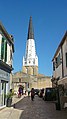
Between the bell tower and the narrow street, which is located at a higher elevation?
the bell tower

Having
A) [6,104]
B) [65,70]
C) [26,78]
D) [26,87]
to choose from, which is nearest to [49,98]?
[65,70]

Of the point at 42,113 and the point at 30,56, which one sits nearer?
the point at 42,113

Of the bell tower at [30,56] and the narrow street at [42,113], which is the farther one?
the bell tower at [30,56]

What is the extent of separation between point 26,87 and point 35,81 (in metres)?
10.5

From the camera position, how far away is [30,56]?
105750 mm

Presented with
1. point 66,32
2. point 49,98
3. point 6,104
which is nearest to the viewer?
point 6,104

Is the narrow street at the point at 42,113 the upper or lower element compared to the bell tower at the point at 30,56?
lower

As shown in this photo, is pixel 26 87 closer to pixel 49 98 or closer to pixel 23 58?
pixel 49 98

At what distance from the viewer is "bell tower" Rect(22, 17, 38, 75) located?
10231cm

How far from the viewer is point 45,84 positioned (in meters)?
73.4

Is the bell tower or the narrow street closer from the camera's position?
the narrow street

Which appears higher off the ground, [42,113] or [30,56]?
[30,56]

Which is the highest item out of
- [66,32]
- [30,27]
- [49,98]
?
[30,27]

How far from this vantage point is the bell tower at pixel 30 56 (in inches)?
4028
